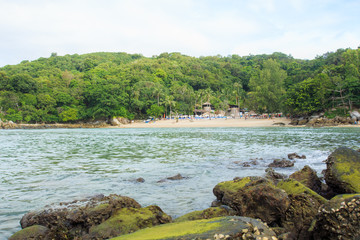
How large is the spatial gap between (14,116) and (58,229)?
8469cm

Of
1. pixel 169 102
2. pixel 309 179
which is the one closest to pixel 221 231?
pixel 309 179

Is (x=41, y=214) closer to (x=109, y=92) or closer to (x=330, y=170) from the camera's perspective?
(x=330, y=170)

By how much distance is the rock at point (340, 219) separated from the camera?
350cm

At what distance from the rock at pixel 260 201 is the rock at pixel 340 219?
1.25 m

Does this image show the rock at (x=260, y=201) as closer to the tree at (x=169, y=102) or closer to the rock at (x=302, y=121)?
the rock at (x=302, y=121)

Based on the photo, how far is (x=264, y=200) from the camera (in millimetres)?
5199

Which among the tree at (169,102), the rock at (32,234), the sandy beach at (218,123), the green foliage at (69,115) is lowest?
the sandy beach at (218,123)

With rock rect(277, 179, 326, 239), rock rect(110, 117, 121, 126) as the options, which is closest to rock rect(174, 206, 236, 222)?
rock rect(277, 179, 326, 239)

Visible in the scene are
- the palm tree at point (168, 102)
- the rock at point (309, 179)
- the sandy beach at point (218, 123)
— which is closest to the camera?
the rock at point (309, 179)

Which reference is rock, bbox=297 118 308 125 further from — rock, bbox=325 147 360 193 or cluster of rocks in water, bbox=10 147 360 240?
cluster of rocks in water, bbox=10 147 360 240

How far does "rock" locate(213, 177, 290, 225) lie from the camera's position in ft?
16.7

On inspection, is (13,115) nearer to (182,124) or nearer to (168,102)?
(168,102)

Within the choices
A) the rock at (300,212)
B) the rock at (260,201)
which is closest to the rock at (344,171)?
the rock at (300,212)

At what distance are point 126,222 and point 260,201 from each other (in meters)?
2.68
